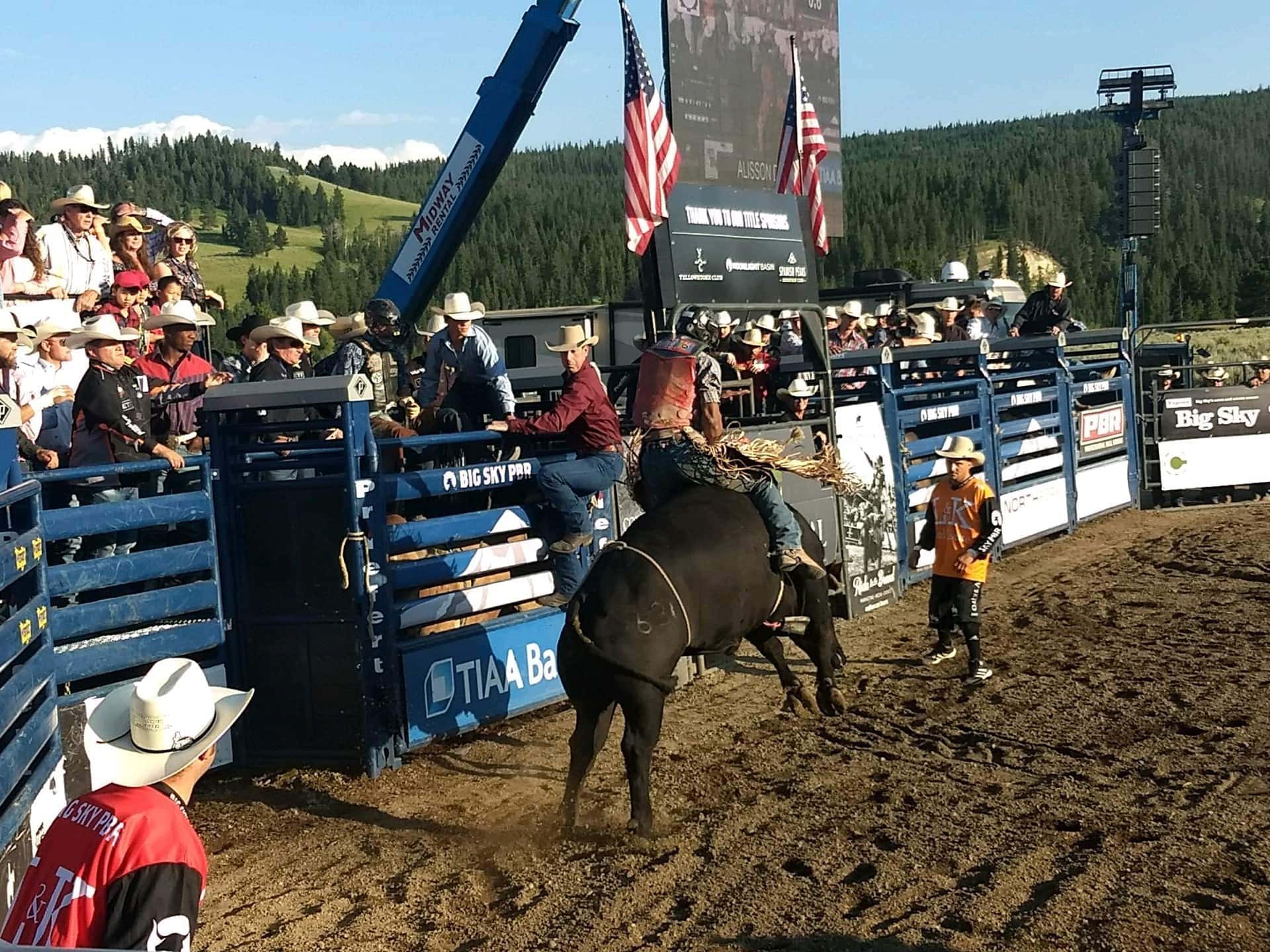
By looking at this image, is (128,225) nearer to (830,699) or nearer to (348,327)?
(348,327)

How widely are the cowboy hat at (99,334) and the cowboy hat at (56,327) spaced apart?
207 millimetres

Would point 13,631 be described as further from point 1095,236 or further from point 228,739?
point 1095,236

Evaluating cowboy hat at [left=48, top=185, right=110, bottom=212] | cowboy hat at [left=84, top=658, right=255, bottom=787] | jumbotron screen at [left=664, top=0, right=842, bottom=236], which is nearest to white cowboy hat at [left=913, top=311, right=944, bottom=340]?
jumbotron screen at [left=664, top=0, right=842, bottom=236]

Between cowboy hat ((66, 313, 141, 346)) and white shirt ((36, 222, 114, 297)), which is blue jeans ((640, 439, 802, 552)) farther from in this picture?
white shirt ((36, 222, 114, 297))

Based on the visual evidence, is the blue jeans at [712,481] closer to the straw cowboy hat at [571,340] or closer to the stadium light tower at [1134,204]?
the straw cowboy hat at [571,340]

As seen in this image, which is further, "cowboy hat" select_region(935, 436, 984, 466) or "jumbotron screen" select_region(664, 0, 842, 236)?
"jumbotron screen" select_region(664, 0, 842, 236)

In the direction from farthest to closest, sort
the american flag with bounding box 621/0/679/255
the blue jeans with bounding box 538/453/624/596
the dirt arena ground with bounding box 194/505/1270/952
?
the american flag with bounding box 621/0/679/255 < the blue jeans with bounding box 538/453/624/596 < the dirt arena ground with bounding box 194/505/1270/952

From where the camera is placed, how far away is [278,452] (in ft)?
26.1

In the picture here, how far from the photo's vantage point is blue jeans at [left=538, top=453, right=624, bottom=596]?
28.7 ft

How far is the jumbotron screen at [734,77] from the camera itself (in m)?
15.3

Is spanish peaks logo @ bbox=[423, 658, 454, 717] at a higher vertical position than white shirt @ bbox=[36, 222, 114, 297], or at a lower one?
lower

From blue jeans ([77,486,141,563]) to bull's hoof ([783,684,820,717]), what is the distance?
3.79 meters

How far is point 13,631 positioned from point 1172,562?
1094 cm

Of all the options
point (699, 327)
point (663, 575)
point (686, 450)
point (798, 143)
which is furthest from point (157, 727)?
point (798, 143)
